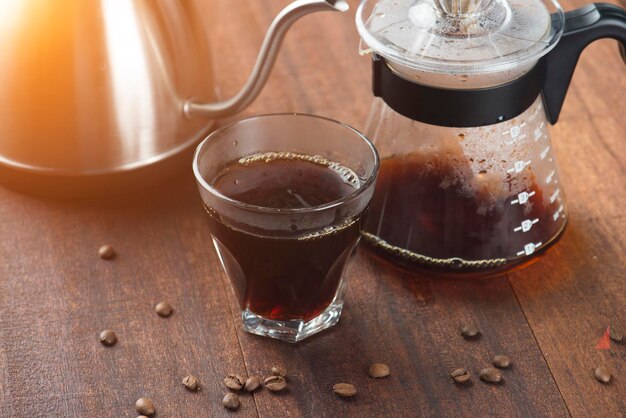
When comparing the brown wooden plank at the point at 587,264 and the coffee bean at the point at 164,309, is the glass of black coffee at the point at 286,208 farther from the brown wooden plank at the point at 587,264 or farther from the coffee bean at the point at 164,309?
the brown wooden plank at the point at 587,264

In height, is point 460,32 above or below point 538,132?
above

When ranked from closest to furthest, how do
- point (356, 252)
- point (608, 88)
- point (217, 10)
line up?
point (356, 252) < point (608, 88) < point (217, 10)

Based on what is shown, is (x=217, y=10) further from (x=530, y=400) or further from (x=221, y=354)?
(x=530, y=400)

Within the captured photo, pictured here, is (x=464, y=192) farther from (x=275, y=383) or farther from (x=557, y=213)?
(x=275, y=383)

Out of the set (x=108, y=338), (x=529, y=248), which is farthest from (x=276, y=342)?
(x=529, y=248)

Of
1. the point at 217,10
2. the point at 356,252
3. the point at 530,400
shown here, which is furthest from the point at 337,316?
the point at 217,10

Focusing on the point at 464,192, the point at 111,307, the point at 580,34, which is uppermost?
the point at 580,34

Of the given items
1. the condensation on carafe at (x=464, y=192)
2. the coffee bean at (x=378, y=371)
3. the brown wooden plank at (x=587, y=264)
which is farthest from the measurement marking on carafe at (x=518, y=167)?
the coffee bean at (x=378, y=371)
